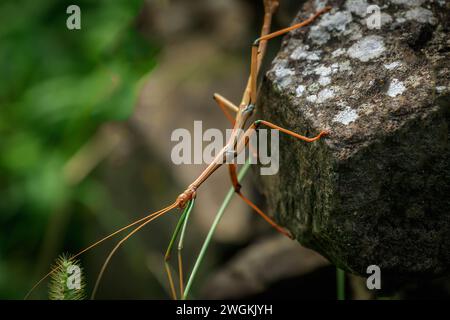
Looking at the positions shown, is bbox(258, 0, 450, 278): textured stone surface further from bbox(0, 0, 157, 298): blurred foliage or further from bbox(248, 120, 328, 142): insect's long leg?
bbox(0, 0, 157, 298): blurred foliage

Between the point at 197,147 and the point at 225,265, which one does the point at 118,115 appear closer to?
the point at 197,147

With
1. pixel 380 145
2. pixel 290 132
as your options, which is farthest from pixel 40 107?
pixel 380 145

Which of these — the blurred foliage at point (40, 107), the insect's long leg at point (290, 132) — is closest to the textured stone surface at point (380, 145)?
the insect's long leg at point (290, 132)

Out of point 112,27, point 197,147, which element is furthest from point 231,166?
point 112,27

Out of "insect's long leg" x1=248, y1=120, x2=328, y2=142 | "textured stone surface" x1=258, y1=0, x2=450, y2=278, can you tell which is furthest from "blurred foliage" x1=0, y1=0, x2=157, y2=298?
"textured stone surface" x1=258, y1=0, x2=450, y2=278

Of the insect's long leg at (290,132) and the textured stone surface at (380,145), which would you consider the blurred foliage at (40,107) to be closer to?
the insect's long leg at (290,132)

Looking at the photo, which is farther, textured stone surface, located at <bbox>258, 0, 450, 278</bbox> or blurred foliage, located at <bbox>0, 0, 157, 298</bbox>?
blurred foliage, located at <bbox>0, 0, 157, 298</bbox>

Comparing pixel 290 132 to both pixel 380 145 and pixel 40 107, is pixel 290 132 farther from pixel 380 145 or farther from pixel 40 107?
pixel 40 107
